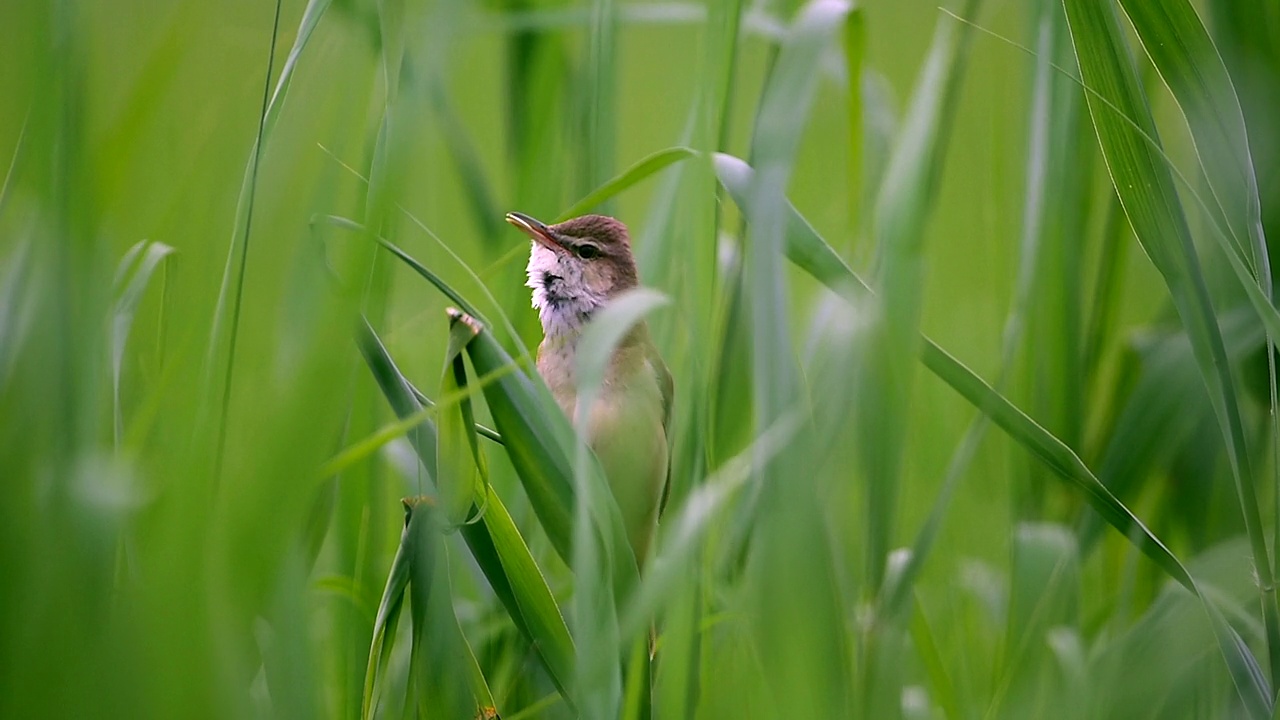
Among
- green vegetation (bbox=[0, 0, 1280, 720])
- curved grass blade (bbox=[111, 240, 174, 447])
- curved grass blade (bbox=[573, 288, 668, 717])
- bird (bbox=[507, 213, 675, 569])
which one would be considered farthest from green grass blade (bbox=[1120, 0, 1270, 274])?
curved grass blade (bbox=[111, 240, 174, 447])

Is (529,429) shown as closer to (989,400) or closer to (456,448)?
(456,448)

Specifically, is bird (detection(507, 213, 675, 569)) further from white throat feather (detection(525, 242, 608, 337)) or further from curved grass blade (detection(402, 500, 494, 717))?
curved grass blade (detection(402, 500, 494, 717))

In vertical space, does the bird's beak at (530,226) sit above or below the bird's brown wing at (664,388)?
above

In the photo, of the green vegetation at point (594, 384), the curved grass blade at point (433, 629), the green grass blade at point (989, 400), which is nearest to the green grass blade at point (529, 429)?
the green vegetation at point (594, 384)

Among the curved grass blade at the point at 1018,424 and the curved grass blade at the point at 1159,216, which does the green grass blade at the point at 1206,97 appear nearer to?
the curved grass blade at the point at 1159,216

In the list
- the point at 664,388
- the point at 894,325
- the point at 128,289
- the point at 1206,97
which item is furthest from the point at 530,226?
the point at 1206,97

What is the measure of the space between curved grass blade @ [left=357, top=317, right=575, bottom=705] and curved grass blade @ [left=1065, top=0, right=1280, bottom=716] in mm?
686

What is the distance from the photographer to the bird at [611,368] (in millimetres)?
1983

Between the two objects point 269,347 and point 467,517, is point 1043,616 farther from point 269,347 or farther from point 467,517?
point 269,347

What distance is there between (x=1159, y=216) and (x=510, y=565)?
801 mm

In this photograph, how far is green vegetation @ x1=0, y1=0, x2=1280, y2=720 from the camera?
2.68 feet

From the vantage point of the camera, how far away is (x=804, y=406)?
1.02 m

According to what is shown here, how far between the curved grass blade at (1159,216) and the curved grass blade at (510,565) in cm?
69

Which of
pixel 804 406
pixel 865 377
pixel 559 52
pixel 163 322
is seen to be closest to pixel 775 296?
pixel 804 406
